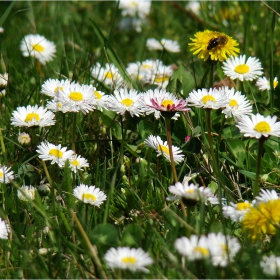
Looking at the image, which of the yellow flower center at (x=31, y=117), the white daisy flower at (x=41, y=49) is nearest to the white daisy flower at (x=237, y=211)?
the yellow flower center at (x=31, y=117)

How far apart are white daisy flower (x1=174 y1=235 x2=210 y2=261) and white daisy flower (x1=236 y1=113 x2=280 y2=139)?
450 millimetres

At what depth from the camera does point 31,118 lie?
7.38 feet

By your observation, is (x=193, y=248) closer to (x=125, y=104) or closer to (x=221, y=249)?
(x=221, y=249)

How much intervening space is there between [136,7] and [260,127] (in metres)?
2.91

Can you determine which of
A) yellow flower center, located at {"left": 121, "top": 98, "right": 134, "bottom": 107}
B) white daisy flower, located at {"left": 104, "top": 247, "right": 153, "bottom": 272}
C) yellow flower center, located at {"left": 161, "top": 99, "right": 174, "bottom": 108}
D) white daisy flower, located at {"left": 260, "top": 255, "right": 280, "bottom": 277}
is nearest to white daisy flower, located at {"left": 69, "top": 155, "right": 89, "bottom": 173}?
yellow flower center, located at {"left": 121, "top": 98, "right": 134, "bottom": 107}

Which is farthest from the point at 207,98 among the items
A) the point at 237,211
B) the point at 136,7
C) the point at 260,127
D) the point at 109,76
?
the point at 136,7

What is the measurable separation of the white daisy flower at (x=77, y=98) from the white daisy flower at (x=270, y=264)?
3.09ft

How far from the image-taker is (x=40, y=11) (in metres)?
4.63

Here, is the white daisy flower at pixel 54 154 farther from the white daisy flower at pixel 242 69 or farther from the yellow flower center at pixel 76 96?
the white daisy flower at pixel 242 69

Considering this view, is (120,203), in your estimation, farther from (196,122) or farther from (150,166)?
(196,122)

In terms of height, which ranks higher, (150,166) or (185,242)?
(150,166)

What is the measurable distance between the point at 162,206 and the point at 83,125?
72 cm

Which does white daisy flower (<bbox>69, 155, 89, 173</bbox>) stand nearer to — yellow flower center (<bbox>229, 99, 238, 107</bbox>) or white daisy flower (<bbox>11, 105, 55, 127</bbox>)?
white daisy flower (<bbox>11, 105, 55, 127</bbox>)

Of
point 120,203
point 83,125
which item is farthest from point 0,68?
point 120,203
